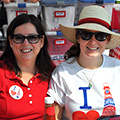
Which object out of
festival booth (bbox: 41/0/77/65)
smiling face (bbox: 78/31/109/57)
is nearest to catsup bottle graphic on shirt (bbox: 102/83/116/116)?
smiling face (bbox: 78/31/109/57)

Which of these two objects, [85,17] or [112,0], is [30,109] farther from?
[112,0]

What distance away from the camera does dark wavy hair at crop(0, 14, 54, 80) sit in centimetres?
166

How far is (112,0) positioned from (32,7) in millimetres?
1082

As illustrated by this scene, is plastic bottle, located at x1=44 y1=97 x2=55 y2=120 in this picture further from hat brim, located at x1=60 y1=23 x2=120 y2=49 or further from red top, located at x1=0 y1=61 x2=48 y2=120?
hat brim, located at x1=60 y1=23 x2=120 y2=49

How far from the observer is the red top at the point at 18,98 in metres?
1.54

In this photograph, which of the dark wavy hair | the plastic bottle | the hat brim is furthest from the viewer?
the dark wavy hair

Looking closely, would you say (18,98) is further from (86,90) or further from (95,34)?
(95,34)

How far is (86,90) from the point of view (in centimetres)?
153

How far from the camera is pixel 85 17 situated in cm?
152

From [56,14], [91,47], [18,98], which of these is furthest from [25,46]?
[56,14]

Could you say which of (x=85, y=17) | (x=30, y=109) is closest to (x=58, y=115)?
(x=30, y=109)

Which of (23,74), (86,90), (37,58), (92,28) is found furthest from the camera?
(37,58)

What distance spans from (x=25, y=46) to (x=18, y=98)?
1.26ft

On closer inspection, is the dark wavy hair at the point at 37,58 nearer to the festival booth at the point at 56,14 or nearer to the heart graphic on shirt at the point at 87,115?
the heart graphic on shirt at the point at 87,115
